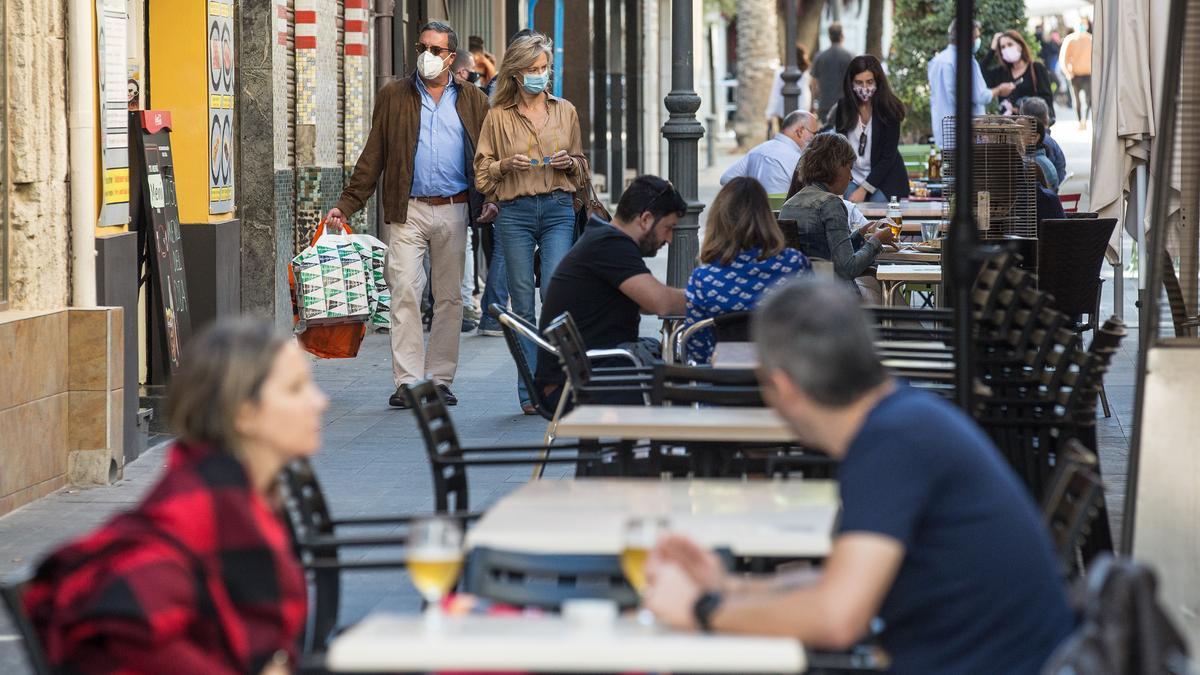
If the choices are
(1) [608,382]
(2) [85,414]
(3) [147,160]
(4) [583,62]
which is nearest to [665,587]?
(1) [608,382]

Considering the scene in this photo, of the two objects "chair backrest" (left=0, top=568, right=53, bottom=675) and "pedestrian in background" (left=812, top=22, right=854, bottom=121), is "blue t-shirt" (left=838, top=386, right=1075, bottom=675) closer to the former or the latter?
"chair backrest" (left=0, top=568, right=53, bottom=675)

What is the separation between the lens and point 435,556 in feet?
10.6

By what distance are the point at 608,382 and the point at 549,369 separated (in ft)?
3.71

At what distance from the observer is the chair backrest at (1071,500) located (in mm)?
3719

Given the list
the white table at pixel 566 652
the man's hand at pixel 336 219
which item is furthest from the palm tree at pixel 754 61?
the white table at pixel 566 652

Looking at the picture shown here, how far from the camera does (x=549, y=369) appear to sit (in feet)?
26.8

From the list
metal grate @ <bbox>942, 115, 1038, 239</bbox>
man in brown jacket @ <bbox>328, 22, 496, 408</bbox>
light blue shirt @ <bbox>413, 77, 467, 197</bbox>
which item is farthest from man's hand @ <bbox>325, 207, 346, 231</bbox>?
metal grate @ <bbox>942, 115, 1038, 239</bbox>

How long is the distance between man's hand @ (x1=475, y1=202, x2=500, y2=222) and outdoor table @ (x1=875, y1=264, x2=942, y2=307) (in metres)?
2.09

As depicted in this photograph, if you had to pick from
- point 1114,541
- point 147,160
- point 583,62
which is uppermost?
point 583,62

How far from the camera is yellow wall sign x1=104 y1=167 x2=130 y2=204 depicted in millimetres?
8641

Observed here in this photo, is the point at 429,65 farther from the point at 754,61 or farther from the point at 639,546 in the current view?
the point at 754,61

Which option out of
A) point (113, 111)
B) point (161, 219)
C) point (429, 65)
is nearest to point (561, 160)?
point (429, 65)

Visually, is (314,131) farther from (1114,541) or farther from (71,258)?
(1114,541)

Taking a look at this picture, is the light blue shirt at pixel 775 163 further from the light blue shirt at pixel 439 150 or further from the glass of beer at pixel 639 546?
the glass of beer at pixel 639 546
